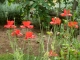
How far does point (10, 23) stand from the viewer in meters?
3.27

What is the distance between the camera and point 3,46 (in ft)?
18.6

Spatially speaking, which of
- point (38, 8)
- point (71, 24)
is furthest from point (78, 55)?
point (38, 8)

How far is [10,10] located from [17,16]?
285mm

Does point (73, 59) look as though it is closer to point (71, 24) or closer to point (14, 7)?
point (71, 24)

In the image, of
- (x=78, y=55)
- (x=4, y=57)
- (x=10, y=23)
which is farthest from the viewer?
(x=4, y=57)

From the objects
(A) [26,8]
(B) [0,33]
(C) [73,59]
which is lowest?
(B) [0,33]

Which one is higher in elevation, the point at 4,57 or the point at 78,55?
the point at 78,55

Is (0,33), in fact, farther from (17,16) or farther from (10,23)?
(10,23)

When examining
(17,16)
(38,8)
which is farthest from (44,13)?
(17,16)

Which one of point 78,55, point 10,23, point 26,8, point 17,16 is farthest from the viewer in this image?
point 17,16

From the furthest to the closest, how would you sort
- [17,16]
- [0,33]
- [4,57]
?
[17,16]
[0,33]
[4,57]

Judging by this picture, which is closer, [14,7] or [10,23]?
[10,23]

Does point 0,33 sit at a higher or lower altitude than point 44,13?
lower

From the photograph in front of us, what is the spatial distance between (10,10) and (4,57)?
3.96 m
